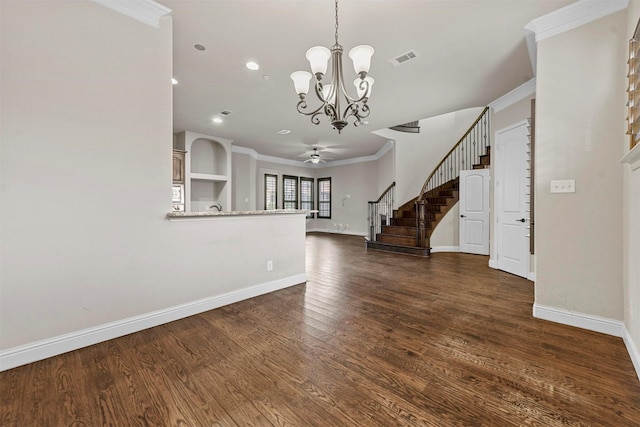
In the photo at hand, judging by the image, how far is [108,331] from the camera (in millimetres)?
2176

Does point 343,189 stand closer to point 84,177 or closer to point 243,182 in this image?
point 243,182

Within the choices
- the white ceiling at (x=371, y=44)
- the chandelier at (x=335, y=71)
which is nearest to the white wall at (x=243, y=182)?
the white ceiling at (x=371, y=44)

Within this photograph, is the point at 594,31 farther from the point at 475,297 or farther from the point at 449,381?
the point at 449,381

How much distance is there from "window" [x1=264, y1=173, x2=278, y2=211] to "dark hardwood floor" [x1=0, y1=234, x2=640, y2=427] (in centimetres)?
690

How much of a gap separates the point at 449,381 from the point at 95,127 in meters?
3.19

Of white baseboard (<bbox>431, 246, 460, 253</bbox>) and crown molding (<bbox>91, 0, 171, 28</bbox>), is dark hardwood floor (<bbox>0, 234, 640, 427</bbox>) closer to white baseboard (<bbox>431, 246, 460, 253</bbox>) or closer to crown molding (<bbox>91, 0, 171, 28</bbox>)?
crown molding (<bbox>91, 0, 171, 28</bbox>)

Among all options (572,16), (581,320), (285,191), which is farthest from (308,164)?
(581,320)

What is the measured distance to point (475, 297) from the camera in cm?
321

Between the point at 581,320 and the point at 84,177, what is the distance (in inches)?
176

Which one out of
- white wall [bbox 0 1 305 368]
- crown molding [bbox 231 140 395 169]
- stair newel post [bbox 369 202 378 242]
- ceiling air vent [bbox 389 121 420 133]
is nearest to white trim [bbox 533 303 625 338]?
white wall [bbox 0 1 305 368]

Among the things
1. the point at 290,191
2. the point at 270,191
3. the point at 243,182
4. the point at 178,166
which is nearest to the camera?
the point at 178,166

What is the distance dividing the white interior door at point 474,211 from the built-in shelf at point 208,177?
6.06 m

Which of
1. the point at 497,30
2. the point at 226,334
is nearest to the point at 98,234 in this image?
the point at 226,334

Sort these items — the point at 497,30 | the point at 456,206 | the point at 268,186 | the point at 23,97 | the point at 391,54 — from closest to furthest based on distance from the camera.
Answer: the point at 23,97 < the point at 497,30 < the point at 391,54 < the point at 456,206 < the point at 268,186
